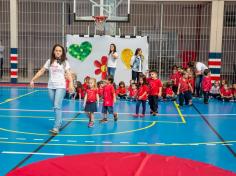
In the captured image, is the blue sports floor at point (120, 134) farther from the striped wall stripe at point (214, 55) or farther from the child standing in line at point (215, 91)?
the striped wall stripe at point (214, 55)

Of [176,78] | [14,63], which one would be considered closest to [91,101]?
[176,78]

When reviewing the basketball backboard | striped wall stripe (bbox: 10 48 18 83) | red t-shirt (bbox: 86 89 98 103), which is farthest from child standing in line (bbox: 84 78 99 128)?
striped wall stripe (bbox: 10 48 18 83)

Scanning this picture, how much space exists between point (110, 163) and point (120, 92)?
893 cm

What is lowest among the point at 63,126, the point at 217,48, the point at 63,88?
the point at 63,126

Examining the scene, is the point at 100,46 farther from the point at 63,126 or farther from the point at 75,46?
the point at 63,126

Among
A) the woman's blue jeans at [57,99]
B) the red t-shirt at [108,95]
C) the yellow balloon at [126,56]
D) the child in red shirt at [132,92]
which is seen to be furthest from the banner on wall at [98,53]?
the woman's blue jeans at [57,99]

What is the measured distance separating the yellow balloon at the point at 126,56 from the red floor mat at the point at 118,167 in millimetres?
10701

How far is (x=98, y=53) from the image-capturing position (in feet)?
45.8

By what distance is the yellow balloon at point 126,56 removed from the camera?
45.5 feet

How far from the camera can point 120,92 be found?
1195 centimetres

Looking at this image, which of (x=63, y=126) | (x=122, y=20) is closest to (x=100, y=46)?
(x=122, y=20)

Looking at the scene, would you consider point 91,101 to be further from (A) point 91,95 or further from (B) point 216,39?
(B) point 216,39

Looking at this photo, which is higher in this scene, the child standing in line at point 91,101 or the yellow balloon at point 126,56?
the yellow balloon at point 126,56

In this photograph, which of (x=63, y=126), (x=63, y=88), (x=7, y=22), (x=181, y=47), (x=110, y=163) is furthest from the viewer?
(x=7, y=22)
